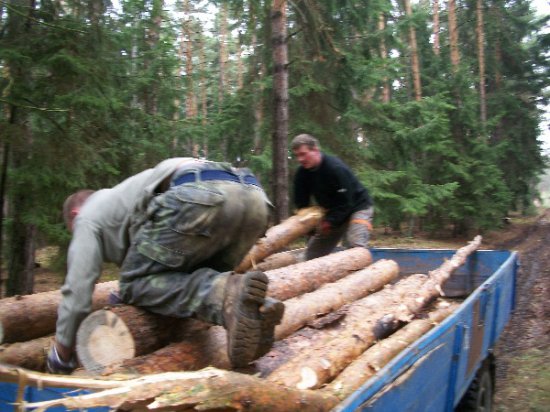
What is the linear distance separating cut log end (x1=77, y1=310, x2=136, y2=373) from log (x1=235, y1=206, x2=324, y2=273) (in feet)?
9.26

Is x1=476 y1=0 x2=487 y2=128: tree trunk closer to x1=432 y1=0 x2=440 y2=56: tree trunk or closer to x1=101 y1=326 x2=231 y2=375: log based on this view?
x1=432 y1=0 x2=440 y2=56: tree trunk

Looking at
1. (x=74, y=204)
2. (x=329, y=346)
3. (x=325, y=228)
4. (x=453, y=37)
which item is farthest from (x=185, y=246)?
(x=453, y=37)

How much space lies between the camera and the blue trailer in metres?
2.62

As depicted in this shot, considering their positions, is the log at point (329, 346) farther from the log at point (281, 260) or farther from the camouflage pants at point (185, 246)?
the log at point (281, 260)

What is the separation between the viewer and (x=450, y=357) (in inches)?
153

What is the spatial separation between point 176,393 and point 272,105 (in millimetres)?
11910

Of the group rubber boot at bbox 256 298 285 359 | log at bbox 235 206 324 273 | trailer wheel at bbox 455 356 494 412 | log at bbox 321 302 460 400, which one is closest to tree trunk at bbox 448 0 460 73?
log at bbox 235 206 324 273

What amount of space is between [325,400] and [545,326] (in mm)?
7705

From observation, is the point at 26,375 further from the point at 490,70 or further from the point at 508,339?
the point at 490,70

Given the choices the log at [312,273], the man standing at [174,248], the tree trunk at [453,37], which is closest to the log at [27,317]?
the man standing at [174,248]

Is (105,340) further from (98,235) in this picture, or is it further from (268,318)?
(268,318)

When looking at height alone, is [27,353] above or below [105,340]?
below

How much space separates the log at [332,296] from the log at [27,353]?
5.25ft

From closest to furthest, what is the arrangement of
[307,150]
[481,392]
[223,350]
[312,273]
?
[223,350]
[481,392]
[312,273]
[307,150]
